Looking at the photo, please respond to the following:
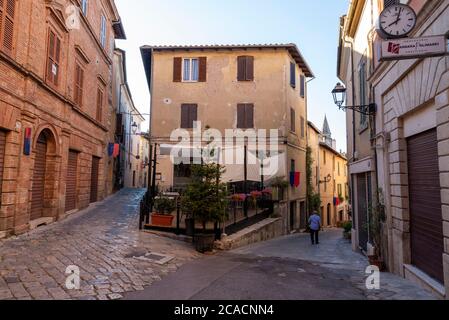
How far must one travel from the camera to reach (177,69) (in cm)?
2025

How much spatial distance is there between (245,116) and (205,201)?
11240 mm

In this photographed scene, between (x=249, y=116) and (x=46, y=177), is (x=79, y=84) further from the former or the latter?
(x=249, y=116)

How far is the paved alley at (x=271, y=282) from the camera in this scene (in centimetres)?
546

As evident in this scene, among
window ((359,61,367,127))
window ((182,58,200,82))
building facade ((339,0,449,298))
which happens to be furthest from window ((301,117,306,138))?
building facade ((339,0,449,298))

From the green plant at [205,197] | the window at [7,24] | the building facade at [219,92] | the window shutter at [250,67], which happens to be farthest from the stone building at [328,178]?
the window at [7,24]

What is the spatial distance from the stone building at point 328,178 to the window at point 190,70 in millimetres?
9809

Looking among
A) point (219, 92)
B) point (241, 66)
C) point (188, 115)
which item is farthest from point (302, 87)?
point (188, 115)

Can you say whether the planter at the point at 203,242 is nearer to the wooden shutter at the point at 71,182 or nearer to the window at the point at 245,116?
the wooden shutter at the point at 71,182

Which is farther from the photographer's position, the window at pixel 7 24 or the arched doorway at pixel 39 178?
the arched doorway at pixel 39 178

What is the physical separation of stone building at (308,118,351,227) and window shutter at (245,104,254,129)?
7.02m

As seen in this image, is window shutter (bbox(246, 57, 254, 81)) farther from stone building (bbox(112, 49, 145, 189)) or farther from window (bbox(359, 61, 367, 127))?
window (bbox(359, 61, 367, 127))

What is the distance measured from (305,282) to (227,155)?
11962 mm

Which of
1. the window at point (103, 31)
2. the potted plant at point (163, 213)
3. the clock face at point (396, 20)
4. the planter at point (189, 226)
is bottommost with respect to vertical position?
the planter at point (189, 226)

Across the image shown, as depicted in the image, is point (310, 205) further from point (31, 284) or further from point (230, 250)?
point (31, 284)
